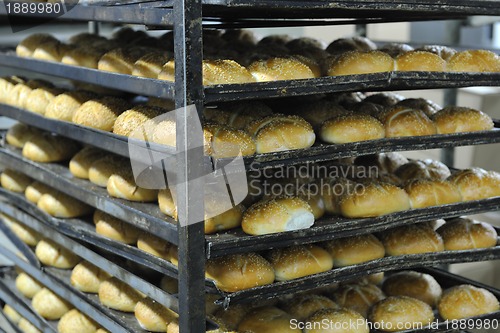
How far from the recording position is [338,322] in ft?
7.84

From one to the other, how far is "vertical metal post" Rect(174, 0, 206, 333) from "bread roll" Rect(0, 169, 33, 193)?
166 cm

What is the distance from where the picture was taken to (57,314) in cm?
295

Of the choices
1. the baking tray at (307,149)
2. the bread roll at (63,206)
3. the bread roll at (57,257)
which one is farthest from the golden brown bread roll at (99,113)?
the bread roll at (57,257)

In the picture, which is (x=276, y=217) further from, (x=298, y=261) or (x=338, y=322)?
(x=338, y=322)

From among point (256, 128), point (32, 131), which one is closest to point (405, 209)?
point (256, 128)

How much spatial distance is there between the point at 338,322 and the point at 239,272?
504 millimetres

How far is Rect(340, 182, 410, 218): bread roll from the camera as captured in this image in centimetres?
231

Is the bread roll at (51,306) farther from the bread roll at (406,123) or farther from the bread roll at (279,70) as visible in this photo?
the bread roll at (406,123)

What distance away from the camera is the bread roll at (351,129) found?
2.27m

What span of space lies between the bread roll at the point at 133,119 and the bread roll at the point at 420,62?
887 mm

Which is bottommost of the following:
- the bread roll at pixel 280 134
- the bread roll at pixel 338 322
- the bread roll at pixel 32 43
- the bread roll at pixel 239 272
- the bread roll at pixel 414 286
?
the bread roll at pixel 414 286

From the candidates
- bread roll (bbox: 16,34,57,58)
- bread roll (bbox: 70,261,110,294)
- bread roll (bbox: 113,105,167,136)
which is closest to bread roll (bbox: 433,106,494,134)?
bread roll (bbox: 113,105,167,136)

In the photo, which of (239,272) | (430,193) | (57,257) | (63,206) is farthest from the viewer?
(57,257)

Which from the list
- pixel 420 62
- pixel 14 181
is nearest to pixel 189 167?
pixel 420 62
